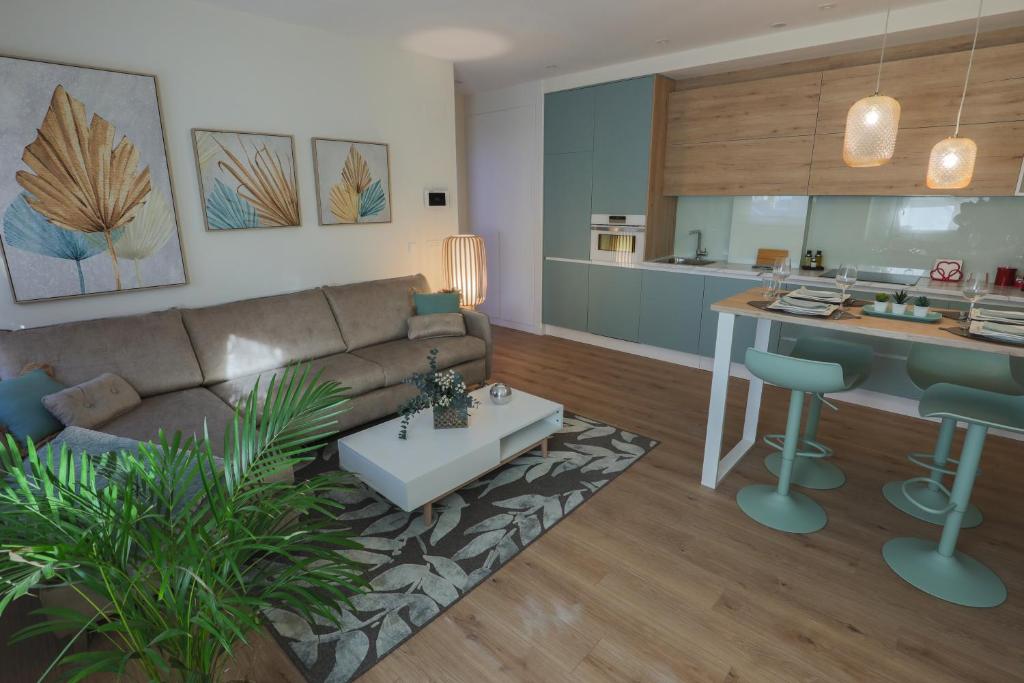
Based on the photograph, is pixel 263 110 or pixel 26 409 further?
pixel 263 110

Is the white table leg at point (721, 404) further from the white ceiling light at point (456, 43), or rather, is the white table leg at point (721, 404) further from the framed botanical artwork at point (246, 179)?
the framed botanical artwork at point (246, 179)

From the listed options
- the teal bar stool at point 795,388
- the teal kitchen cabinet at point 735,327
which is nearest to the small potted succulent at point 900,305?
the teal bar stool at point 795,388

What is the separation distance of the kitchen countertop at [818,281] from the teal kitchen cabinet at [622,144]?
0.57 m

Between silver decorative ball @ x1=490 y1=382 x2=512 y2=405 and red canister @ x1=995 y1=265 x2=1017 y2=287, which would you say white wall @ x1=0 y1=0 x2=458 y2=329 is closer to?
silver decorative ball @ x1=490 y1=382 x2=512 y2=405

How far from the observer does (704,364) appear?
4.69m

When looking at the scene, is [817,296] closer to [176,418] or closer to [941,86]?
[941,86]

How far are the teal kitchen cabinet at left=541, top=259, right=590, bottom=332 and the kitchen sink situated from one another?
0.76m

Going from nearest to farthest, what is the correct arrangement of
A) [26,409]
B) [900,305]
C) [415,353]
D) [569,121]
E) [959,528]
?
[959,528] < [26,409] < [900,305] < [415,353] < [569,121]

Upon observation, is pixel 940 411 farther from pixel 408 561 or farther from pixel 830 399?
pixel 408 561

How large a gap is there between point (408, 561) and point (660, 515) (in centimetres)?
126

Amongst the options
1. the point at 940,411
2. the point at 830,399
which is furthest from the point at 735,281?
the point at 940,411

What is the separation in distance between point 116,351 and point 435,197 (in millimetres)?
2774

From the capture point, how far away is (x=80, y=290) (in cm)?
294

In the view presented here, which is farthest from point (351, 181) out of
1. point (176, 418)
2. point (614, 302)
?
point (614, 302)
